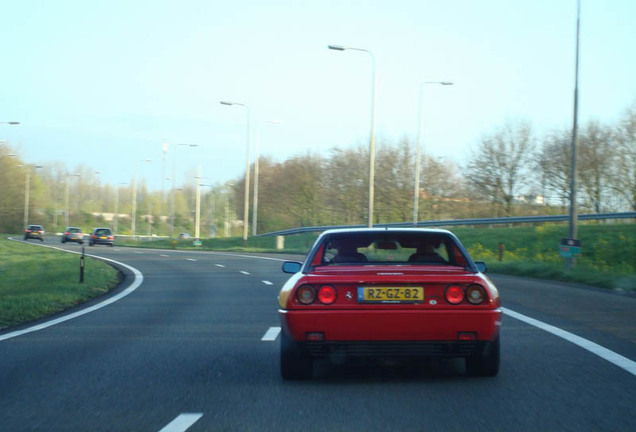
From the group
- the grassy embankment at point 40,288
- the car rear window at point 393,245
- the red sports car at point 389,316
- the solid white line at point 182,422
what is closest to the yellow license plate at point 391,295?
the red sports car at point 389,316

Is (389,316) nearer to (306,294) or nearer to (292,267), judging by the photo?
(306,294)

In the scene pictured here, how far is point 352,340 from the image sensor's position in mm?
6902

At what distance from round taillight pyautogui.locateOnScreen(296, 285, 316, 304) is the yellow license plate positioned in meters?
0.38

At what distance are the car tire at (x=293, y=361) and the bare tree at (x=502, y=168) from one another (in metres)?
49.4

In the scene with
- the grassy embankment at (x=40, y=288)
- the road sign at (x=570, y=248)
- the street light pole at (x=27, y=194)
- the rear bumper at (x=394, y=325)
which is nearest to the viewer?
the rear bumper at (x=394, y=325)

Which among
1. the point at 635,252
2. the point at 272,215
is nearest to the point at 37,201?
the point at 272,215

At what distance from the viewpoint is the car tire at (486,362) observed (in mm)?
7168

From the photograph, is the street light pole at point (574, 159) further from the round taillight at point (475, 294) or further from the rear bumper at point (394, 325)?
the rear bumper at point (394, 325)

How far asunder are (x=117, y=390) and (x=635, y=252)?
3208 centimetres

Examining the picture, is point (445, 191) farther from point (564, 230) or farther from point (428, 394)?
point (428, 394)

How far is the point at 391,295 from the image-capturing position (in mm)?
6965

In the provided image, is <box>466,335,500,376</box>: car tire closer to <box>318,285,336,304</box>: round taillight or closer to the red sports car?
the red sports car

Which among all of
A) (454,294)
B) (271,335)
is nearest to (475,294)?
(454,294)

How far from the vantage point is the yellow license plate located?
6.96 m
